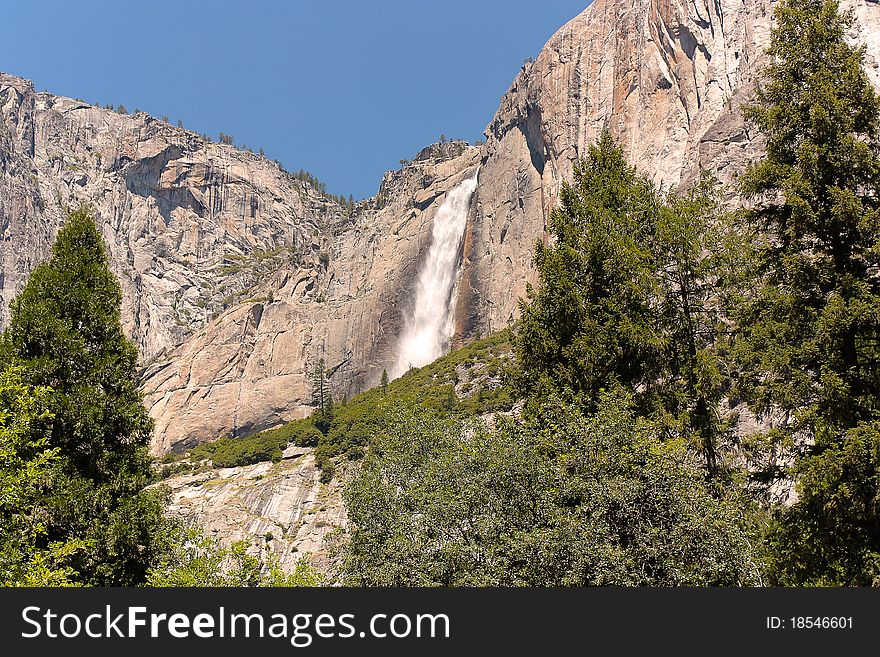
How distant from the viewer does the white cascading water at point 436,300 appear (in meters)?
120

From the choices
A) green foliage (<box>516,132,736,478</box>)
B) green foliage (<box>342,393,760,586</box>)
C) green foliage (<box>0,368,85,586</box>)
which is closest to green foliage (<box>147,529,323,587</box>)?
green foliage (<box>0,368,85,586</box>)

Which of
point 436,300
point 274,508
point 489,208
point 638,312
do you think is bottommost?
point 274,508

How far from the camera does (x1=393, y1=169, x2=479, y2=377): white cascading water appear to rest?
120375 millimetres

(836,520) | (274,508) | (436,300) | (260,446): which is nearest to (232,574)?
(836,520)

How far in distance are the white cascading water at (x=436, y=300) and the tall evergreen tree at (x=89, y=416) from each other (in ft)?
321

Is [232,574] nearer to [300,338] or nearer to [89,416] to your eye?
[89,416]

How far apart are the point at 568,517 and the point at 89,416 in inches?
483

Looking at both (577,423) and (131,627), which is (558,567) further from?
(131,627)

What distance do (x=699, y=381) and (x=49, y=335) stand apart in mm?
16834

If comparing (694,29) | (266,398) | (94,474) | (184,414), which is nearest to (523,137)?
(694,29)

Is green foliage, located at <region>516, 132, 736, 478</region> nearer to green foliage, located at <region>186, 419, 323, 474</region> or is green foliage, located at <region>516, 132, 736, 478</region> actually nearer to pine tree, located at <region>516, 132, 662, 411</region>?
pine tree, located at <region>516, 132, 662, 411</region>

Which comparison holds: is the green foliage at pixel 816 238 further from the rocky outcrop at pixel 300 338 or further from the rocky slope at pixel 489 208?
the rocky outcrop at pixel 300 338

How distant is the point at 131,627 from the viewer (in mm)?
8711

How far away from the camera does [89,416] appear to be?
60.4ft
